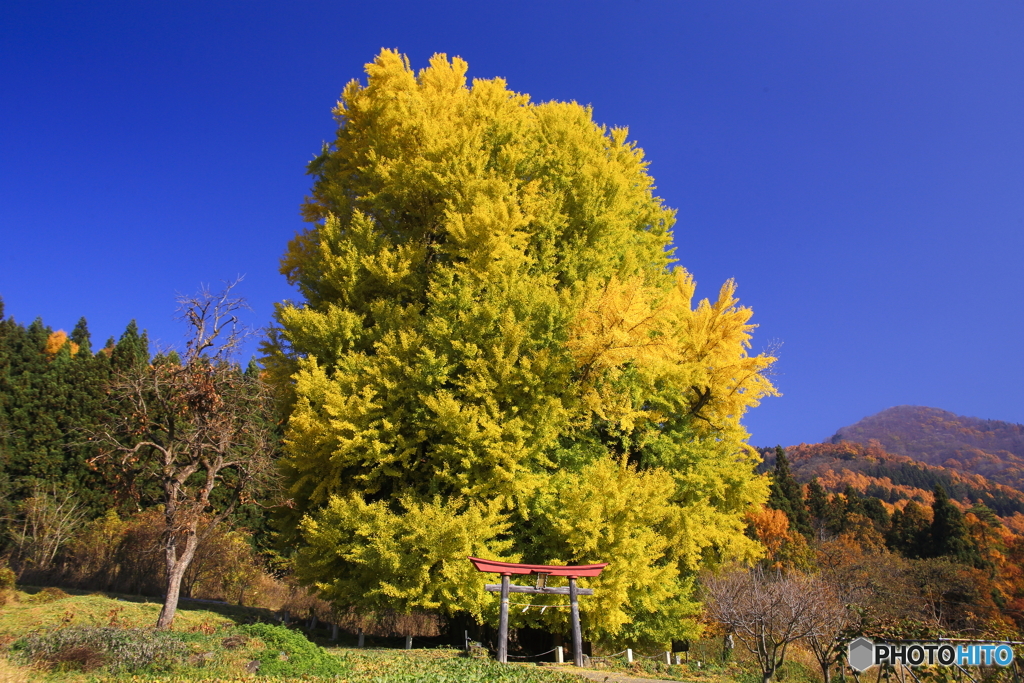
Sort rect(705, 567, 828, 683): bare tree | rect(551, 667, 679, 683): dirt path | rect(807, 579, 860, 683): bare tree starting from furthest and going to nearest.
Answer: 1. rect(705, 567, 828, 683): bare tree
2. rect(807, 579, 860, 683): bare tree
3. rect(551, 667, 679, 683): dirt path

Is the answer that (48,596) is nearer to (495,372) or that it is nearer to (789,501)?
(495,372)

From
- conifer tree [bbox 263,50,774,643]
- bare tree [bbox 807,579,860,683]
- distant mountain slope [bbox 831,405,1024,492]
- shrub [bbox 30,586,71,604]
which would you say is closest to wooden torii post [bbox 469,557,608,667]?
conifer tree [bbox 263,50,774,643]

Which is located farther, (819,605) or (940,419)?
(940,419)

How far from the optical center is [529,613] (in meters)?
11.1

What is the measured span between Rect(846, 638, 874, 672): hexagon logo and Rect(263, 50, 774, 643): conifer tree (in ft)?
11.2

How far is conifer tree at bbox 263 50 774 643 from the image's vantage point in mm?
10664

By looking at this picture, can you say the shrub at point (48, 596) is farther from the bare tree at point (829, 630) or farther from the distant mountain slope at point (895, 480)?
the distant mountain slope at point (895, 480)

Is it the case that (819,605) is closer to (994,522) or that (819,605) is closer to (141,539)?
(141,539)

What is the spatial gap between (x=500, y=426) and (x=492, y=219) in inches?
171

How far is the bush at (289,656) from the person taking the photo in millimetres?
7977

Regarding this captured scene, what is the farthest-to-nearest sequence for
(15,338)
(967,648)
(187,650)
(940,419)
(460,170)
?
(940,419) < (15,338) < (460,170) < (187,650) < (967,648)

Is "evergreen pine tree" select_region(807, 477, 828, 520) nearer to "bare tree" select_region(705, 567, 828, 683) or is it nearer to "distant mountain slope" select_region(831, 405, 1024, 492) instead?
"bare tree" select_region(705, 567, 828, 683)

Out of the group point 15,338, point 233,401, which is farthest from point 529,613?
point 15,338

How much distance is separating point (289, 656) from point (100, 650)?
249 centimetres
